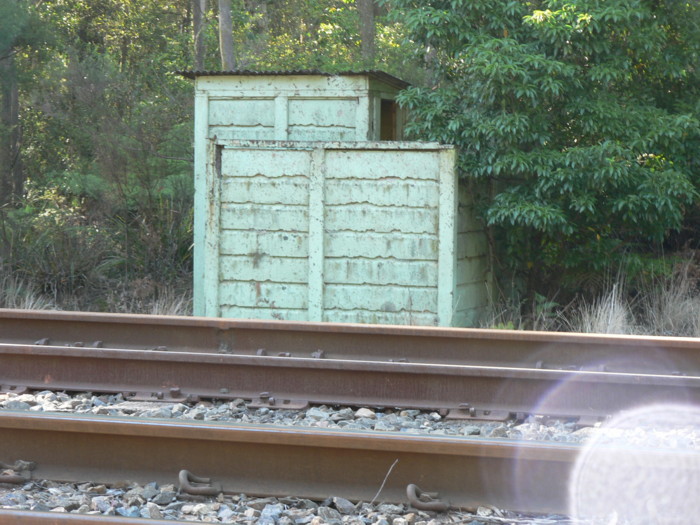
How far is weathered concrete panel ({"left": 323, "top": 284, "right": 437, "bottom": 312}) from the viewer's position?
30.6 ft

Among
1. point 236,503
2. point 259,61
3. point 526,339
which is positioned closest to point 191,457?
point 236,503

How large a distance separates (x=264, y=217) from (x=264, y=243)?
0.29 metres

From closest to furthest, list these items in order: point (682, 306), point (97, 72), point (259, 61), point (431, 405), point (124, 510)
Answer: point (124, 510), point (431, 405), point (682, 306), point (97, 72), point (259, 61)

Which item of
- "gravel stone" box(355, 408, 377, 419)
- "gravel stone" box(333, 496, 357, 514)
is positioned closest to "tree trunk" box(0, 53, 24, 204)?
"gravel stone" box(355, 408, 377, 419)

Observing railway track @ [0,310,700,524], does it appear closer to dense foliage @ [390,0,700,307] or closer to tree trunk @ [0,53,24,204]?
dense foliage @ [390,0,700,307]

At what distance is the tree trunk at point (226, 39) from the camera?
725 inches

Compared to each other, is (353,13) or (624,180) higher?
(353,13)

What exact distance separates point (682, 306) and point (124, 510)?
727cm

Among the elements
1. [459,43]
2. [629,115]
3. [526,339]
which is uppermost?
[459,43]

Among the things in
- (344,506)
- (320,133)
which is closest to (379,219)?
(320,133)

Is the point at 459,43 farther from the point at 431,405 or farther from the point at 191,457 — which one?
the point at 191,457

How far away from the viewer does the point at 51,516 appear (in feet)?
11.3

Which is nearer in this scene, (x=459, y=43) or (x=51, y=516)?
(x=51, y=516)

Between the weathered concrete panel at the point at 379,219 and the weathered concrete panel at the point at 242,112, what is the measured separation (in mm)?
2073
